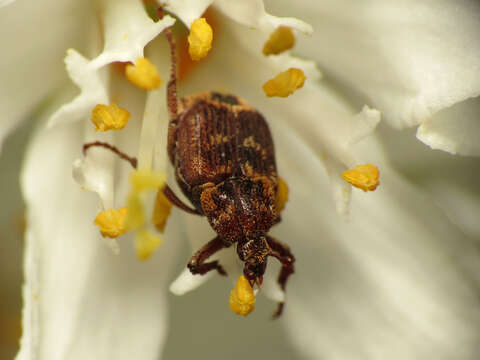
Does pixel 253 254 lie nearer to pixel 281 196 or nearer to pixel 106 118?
pixel 281 196

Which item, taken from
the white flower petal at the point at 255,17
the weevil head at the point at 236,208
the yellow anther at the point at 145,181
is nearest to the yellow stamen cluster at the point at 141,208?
the yellow anther at the point at 145,181

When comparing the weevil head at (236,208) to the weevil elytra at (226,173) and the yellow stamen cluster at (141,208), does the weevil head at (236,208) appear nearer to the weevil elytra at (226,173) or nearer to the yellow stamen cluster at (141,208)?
the weevil elytra at (226,173)

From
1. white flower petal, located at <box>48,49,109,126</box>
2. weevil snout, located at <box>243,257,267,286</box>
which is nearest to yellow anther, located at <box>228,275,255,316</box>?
weevil snout, located at <box>243,257,267,286</box>

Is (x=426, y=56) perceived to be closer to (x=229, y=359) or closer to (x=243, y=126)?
(x=243, y=126)

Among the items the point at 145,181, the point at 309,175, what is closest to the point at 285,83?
the point at 309,175

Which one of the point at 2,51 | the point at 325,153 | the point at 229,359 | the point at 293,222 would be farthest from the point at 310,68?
the point at 229,359

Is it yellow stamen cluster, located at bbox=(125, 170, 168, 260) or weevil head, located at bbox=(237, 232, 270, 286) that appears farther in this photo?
weevil head, located at bbox=(237, 232, 270, 286)

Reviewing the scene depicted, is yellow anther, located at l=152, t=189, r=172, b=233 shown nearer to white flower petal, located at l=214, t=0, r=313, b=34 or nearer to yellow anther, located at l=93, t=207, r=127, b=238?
yellow anther, located at l=93, t=207, r=127, b=238
